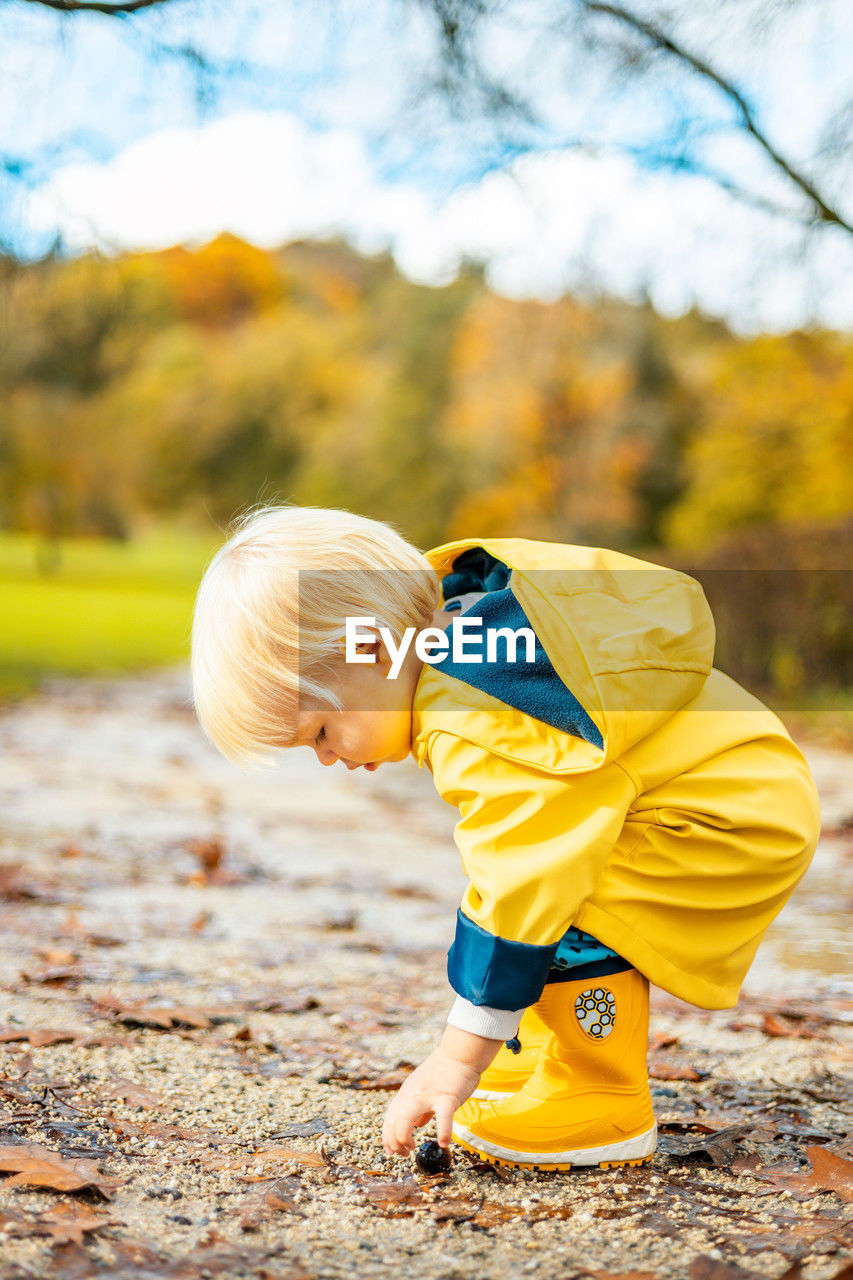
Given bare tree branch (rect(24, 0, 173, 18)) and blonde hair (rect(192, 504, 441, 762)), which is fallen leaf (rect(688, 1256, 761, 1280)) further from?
bare tree branch (rect(24, 0, 173, 18))

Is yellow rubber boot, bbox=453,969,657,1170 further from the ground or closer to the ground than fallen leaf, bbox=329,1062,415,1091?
further from the ground

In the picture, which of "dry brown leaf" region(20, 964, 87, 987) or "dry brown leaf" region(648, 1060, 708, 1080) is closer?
"dry brown leaf" region(648, 1060, 708, 1080)

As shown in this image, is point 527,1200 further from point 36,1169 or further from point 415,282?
point 415,282

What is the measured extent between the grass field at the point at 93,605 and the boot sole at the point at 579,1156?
3.95 feet

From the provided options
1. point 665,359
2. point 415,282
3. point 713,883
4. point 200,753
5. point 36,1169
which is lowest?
point 200,753

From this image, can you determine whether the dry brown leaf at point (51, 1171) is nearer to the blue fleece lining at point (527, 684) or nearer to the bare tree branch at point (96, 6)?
the blue fleece lining at point (527, 684)

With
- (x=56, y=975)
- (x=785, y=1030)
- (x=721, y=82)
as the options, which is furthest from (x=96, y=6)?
(x=785, y=1030)

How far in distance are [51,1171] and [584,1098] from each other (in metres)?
0.76

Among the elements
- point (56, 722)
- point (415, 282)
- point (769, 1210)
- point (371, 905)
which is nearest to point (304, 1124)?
point (769, 1210)

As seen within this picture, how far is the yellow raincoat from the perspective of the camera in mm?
1521

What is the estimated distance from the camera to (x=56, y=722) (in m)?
8.22

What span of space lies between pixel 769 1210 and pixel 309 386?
39943mm

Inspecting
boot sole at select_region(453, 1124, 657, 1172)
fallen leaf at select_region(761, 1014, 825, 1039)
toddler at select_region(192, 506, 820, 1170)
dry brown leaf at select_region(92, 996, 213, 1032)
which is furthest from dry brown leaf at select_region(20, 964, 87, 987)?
fallen leaf at select_region(761, 1014, 825, 1039)

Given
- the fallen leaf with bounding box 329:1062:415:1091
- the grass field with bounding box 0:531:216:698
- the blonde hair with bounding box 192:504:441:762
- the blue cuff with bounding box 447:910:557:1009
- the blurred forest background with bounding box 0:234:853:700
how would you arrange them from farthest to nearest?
the grass field with bounding box 0:531:216:698 < the blurred forest background with bounding box 0:234:853:700 < the fallen leaf with bounding box 329:1062:415:1091 < the blonde hair with bounding box 192:504:441:762 < the blue cuff with bounding box 447:910:557:1009
